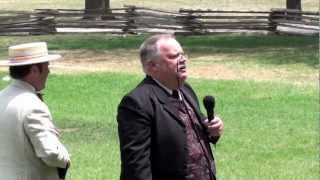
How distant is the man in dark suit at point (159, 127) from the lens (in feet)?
16.0

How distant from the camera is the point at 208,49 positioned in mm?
25844

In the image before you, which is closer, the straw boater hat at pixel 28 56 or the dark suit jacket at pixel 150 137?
the dark suit jacket at pixel 150 137

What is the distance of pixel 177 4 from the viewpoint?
5100 centimetres

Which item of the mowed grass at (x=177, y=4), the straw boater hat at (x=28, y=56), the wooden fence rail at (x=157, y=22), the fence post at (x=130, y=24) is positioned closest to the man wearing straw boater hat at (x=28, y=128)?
the straw boater hat at (x=28, y=56)

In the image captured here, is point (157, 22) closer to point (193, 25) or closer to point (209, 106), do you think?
point (193, 25)

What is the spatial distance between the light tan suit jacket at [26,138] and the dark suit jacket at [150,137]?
44 cm

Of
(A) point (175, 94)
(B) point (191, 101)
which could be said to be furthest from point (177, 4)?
(A) point (175, 94)

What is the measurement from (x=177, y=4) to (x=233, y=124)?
37705mm

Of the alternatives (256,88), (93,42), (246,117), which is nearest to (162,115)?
(246,117)

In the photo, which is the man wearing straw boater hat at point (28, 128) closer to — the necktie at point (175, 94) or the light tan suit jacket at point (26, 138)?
the light tan suit jacket at point (26, 138)

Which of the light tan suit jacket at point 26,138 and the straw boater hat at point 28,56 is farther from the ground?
the straw boater hat at point 28,56

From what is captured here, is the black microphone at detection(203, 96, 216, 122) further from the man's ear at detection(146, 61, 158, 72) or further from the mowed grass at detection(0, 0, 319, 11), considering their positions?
the mowed grass at detection(0, 0, 319, 11)

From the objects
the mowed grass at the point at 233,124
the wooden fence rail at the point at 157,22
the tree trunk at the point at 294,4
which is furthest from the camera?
the tree trunk at the point at 294,4

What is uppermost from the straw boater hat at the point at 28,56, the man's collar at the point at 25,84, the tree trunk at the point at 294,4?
the straw boater hat at the point at 28,56
